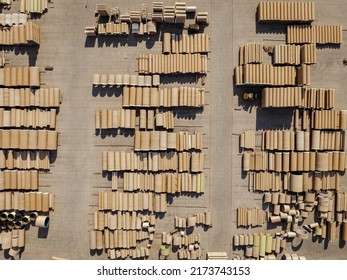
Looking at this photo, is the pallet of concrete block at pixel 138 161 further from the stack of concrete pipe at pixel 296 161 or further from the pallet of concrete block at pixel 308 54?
the pallet of concrete block at pixel 308 54

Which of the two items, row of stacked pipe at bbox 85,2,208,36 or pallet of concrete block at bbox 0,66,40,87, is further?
pallet of concrete block at bbox 0,66,40,87

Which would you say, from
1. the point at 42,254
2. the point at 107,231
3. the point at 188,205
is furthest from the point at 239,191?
the point at 42,254

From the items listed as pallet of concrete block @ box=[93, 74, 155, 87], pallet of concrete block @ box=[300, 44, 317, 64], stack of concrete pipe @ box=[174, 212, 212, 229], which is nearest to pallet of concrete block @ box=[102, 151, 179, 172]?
stack of concrete pipe @ box=[174, 212, 212, 229]

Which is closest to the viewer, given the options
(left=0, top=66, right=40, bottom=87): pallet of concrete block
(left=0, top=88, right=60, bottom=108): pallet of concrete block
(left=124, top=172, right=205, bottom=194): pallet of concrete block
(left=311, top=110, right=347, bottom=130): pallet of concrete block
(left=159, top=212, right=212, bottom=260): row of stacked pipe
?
(left=311, top=110, right=347, bottom=130): pallet of concrete block

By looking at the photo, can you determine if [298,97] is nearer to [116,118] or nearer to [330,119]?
[330,119]

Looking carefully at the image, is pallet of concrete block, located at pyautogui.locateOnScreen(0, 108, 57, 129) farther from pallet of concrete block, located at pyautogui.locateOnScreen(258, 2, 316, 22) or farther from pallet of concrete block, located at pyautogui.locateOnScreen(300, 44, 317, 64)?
pallet of concrete block, located at pyautogui.locateOnScreen(300, 44, 317, 64)

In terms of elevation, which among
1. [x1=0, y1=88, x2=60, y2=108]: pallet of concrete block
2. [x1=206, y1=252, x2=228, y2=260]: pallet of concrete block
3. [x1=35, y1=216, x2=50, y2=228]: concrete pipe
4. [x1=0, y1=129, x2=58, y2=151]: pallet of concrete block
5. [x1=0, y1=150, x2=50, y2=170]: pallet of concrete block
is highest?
[x1=0, y1=88, x2=60, y2=108]: pallet of concrete block

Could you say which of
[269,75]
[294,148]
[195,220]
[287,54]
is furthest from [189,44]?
[195,220]
